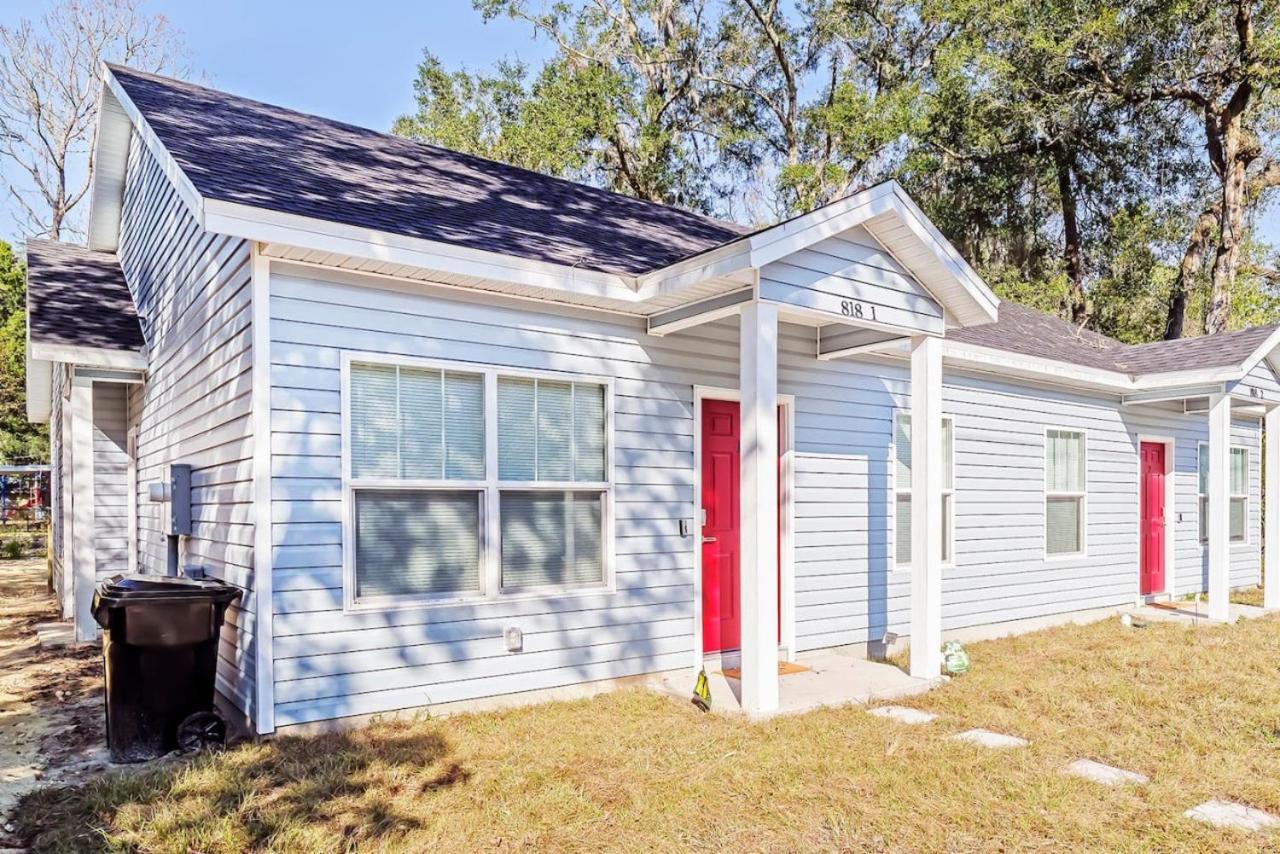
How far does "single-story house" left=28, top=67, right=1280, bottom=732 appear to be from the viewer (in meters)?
4.52

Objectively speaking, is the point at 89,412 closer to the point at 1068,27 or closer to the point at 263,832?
the point at 263,832

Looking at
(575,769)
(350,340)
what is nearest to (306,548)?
(350,340)

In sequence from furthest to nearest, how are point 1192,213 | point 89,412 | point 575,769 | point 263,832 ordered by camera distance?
point 1192,213, point 89,412, point 575,769, point 263,832

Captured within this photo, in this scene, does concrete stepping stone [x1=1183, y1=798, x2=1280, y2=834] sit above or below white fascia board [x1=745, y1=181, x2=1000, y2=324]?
below

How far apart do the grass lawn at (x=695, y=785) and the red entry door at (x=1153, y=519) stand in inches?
206

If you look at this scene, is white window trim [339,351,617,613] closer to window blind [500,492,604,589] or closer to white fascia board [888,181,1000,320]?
window blind [500,492,604,589]

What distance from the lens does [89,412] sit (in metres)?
7.42

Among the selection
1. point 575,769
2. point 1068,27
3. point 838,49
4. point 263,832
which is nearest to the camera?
point 263,832

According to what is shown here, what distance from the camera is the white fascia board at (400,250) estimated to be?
4.14 meters

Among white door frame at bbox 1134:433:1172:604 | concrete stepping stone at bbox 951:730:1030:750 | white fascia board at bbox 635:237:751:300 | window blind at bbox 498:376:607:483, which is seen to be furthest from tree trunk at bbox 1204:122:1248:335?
window blind at bbox 498:376:607:483

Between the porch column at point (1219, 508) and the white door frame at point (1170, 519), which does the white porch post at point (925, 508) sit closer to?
the porch column at point (1219, 508)

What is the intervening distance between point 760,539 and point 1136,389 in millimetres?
6602

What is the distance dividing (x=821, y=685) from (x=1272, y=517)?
23.7ft

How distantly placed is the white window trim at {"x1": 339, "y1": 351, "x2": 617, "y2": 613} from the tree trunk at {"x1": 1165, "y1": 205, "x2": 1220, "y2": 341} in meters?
17.4
